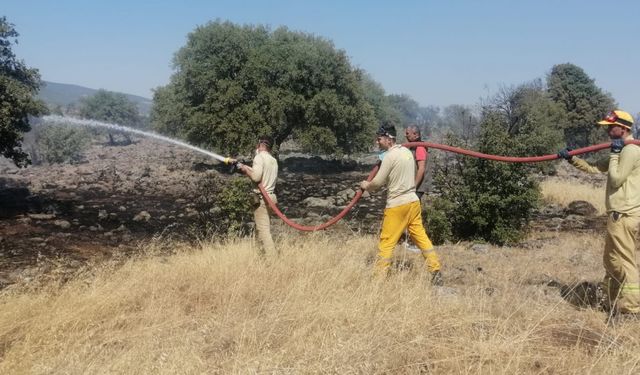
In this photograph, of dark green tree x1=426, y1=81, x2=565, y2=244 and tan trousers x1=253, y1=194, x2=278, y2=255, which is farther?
A: dark green tree x1=426, y1=81, x2=565, y2=244

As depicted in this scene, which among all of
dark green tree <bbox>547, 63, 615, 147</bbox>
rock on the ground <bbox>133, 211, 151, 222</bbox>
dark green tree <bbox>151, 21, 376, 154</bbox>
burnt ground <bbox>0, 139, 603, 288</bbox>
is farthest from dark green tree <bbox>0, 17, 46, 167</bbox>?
dark green tree <bbox>547, 63, 615, 147</bbox>

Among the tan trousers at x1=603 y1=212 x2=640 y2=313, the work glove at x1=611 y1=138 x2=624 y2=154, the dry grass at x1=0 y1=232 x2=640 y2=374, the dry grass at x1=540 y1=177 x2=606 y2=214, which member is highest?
the work glove at x1=611 y1=138 x2=624 y2=154

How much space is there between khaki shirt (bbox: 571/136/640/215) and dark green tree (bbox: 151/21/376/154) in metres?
26.1

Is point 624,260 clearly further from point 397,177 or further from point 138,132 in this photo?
point 138,132

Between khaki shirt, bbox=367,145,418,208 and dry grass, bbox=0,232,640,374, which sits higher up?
khaki shirt, bbox=367,145,418,208

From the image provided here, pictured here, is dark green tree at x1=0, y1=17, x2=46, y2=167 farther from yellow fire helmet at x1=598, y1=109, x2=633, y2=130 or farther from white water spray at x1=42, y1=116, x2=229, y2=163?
yellow fire helmet at x1=598, y1=109, x2=633, y2=130

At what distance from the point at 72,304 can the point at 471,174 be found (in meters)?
8.20

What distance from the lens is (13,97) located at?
17.5 m

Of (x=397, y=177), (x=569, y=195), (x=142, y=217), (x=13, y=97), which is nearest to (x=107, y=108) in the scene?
(x=13, y=97)

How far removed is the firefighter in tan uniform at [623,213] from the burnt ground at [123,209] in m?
4.96

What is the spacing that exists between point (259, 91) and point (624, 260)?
2758 cm

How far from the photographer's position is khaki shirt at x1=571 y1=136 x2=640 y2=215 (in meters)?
4.74

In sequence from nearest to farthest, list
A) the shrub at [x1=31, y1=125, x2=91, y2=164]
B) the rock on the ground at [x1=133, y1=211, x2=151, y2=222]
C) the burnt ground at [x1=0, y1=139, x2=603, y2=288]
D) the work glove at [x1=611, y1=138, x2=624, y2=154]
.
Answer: the work glove at [x1=611, y1=138, x2=624, y2=154] < the burnt ground at [x1=0, y1=139, x2=603, y2=288] < the rock on the ground at [x1=133, y1=211, x2=151, y2=222] < the shrub at [x1=31, y1=125, x2=91, y2=164]

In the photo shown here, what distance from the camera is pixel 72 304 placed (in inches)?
204
